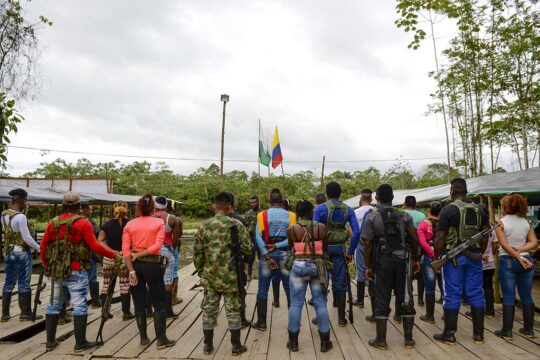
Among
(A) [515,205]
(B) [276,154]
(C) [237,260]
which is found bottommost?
(C) [237,260]

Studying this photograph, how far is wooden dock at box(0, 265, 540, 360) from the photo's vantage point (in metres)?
3.49

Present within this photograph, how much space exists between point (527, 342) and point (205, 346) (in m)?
3.50

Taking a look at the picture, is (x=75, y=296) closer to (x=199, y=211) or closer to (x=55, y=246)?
(x=55, y=246)

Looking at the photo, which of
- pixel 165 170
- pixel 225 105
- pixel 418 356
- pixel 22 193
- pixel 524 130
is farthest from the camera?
pixel 165 170

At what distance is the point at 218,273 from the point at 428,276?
9.61ft

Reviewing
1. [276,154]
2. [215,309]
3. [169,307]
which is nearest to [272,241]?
[215,309]

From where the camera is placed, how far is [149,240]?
3.68 m

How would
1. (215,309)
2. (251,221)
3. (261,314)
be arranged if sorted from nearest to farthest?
(215,309), (261,314), (251,221)

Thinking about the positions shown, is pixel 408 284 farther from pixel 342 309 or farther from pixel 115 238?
pixel 115 238

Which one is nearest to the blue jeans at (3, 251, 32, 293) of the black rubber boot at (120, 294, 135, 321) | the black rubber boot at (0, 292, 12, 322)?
the black rubber boot at (0, 292, 12, 322)

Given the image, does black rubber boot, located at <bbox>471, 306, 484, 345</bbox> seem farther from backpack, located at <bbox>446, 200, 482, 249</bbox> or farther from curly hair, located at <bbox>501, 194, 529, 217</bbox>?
curly hair, located at <bbox>501, 194, 529, 217</bbox>

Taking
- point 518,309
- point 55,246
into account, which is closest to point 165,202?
point 55,246

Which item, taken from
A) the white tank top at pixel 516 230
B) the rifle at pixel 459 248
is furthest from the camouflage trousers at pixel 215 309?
the white tank top at pixel 516 230

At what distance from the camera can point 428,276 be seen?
15.3 ft
